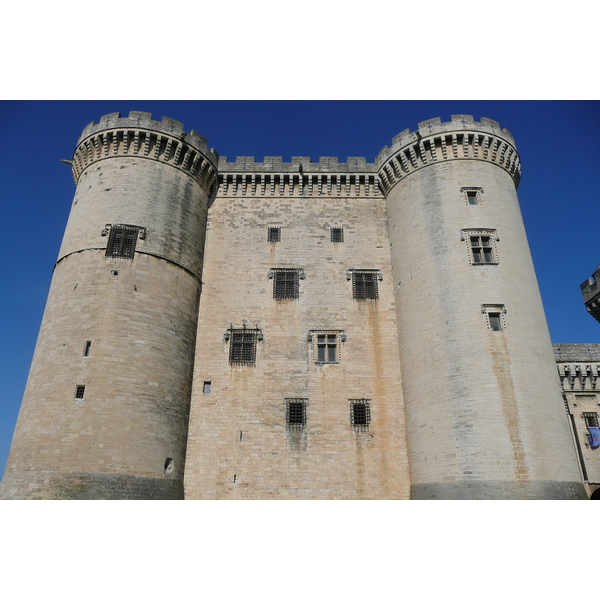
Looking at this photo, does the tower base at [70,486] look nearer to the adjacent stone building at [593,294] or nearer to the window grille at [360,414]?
the window grille at [360,414]

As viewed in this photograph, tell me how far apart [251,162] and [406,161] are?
7.59m

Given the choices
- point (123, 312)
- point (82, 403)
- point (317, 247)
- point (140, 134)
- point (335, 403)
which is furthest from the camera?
point (317, 247)

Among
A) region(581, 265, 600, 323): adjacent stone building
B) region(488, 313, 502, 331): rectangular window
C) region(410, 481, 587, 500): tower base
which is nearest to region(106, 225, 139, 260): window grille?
region(488, 313, 502, 331): rectangular window

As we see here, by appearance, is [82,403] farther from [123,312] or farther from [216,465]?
[216,465]

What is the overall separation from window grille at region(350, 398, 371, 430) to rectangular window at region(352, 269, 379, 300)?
4669mm

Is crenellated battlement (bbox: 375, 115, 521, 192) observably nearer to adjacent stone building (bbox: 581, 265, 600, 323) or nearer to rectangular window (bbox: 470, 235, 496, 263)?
rectangular window (bbox: 470, 235, 496, 263)

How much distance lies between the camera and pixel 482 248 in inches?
688

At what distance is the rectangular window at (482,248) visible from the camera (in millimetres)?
17438

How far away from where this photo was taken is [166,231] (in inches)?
723

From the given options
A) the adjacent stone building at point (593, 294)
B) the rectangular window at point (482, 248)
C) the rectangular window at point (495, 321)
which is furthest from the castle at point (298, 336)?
the adjacent stone building at point (593, 294)

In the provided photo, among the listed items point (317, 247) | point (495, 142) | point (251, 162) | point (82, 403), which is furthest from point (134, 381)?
point (495, 142)

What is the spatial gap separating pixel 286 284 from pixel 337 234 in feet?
11.8

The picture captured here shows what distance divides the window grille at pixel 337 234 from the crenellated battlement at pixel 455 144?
147 inches

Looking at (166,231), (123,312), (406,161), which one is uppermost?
(406,161)
